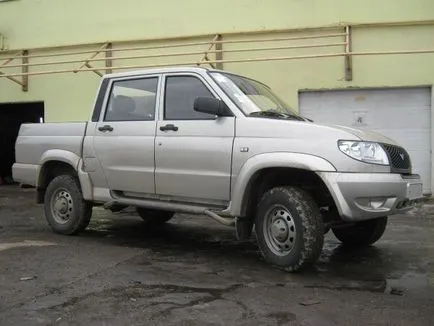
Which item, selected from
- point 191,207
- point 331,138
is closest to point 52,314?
point 191,207

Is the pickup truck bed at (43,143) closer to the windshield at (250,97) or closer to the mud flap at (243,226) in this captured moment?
the windshield at (250,97)

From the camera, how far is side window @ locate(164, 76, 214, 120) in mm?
6703

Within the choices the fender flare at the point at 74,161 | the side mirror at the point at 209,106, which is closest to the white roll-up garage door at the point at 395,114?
the fender flare at the point at 74,161

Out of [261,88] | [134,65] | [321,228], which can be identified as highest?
[134,65]

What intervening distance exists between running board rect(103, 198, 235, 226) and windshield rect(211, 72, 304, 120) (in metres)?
1.15

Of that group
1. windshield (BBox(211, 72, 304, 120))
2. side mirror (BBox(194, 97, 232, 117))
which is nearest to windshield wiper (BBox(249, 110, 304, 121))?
windshield (BBox(211, 72, 304, 120))

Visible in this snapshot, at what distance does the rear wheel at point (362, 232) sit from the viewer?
708 cm

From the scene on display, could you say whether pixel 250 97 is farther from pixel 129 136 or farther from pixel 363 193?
pixel 363 193

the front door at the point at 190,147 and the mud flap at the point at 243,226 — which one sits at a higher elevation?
the front door at the point at 190,147

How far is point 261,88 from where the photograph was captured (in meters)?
7.29

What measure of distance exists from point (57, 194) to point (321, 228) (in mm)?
4056

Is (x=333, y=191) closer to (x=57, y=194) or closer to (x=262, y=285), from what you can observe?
(x=262, y=285)

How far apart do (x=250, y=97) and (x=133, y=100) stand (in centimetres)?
164

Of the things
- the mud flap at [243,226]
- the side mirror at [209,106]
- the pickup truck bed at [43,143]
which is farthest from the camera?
the pickup truck bed at [43,143]
